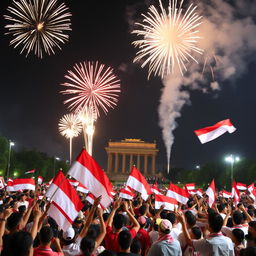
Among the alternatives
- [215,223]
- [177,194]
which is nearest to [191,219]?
[215,223]

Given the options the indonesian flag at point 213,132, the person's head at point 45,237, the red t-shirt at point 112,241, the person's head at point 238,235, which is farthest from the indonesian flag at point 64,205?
the indonesian flag at point 213,132

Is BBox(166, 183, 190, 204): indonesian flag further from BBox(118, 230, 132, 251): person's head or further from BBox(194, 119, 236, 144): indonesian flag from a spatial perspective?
BBox(118, 230, 132, 251): person's head

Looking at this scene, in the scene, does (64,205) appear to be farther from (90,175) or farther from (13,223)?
(13,223)

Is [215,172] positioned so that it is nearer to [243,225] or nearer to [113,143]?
[113,143]

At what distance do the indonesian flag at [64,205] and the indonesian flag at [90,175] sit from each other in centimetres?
33

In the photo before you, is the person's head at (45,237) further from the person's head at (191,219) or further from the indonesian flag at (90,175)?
the person's head at (191,219)

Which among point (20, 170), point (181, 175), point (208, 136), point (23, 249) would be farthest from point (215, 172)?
point (23, 249)

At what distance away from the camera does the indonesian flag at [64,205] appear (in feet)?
20.4

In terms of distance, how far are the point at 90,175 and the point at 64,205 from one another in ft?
2.82

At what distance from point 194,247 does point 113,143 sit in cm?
11359

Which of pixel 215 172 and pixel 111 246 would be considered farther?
pixel 215 172

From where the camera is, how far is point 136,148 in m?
117

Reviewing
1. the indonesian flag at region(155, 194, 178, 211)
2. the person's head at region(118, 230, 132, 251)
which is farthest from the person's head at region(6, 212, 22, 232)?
the indonesian flag at region(155, 194, 178, 211)

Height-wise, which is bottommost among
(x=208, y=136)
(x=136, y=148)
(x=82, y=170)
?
(x=82, y=170)
